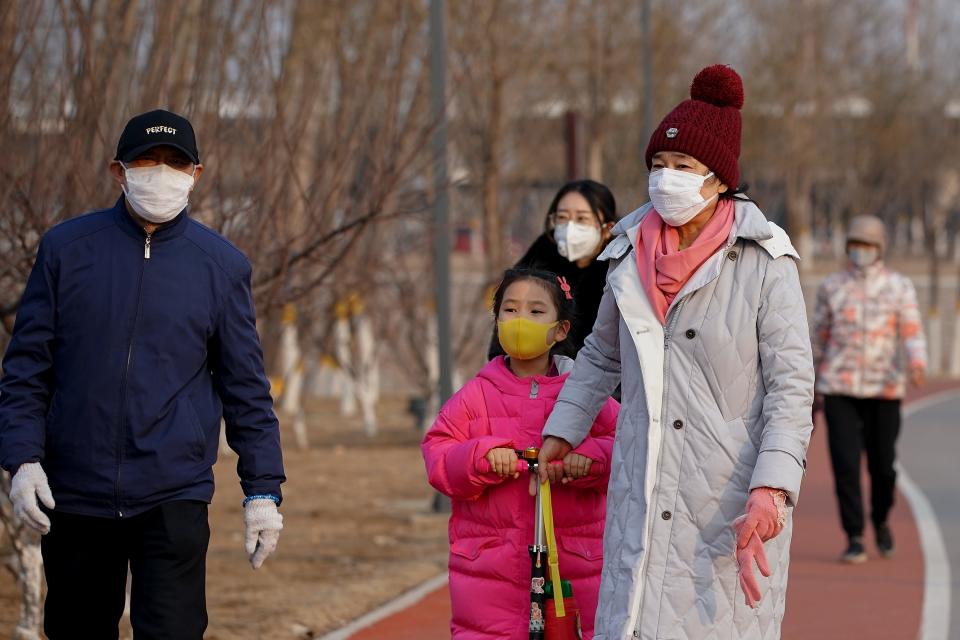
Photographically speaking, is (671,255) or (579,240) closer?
(671,255)

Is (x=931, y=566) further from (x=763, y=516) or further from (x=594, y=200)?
(x=763, y=516)

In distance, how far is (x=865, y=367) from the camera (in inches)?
417

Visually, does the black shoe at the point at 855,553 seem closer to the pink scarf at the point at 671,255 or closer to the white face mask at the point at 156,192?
the pink scarf at the point at 671,255

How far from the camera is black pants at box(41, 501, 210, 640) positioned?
483 centimetres

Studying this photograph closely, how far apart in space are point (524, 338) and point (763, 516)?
111 centimetres

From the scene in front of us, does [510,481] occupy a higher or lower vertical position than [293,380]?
higher

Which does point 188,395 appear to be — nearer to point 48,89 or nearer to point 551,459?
point 551,459

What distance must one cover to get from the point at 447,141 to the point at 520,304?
581cm

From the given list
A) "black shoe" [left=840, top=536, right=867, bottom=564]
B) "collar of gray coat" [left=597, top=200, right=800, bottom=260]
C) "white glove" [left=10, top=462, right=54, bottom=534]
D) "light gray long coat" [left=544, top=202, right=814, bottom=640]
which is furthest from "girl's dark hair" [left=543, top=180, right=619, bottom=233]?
"black shoe" [left=840, top=536, right=867, bottom=564]

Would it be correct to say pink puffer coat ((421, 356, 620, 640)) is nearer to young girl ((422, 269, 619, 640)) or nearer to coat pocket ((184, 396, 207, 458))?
young girl ((422, 269, 619, 640))

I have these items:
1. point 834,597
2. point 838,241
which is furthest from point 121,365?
point 838,241

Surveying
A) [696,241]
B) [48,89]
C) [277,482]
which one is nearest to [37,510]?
[277,482]

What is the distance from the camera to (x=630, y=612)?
464 cm

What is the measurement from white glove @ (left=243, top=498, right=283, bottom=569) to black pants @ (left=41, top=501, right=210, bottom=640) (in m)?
0.15
